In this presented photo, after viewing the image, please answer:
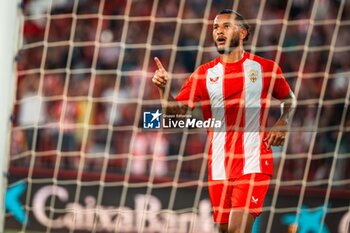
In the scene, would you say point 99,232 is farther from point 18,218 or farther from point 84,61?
point 84,61

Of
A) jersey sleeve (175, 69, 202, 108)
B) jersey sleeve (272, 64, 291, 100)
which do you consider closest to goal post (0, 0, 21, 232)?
jersey sleeve (175, 69, 202, 108)

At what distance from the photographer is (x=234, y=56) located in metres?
3.14

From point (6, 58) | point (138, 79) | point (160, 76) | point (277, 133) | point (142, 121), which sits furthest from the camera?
point (138, 79)

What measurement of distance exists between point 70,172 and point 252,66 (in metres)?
1.62

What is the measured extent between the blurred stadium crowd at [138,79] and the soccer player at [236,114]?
70cm

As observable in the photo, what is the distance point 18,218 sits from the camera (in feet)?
14.4

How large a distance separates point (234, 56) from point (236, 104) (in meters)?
0.21

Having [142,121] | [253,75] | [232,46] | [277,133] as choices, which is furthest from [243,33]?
[142,121]

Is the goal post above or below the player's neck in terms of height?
below

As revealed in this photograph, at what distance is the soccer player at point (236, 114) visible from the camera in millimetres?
3000

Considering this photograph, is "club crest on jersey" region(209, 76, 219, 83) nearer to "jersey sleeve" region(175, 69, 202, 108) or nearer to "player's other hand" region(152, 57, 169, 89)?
"jersey sleeve" region(175, 69, 202, 108)

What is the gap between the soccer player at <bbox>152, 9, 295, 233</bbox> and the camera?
9.84 ft

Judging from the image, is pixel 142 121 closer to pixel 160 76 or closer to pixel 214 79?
pixel 214 79

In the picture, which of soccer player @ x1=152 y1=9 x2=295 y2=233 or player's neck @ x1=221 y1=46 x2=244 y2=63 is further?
player's neck @ x1=221 y1=46 x2=244 y2=63
